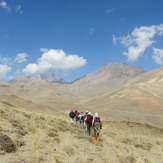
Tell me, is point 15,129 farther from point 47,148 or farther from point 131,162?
point 131,162

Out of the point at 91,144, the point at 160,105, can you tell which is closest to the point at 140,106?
the point at 160,105

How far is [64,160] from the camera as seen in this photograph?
9648 millimetres

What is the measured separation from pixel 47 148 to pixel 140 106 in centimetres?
12976

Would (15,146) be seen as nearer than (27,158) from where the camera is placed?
No

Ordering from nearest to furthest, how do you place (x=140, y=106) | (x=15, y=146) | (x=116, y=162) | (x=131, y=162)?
(x=15, y=146)
(x=116, y=162)
(x=131, y=162)
(x=140, y=106)

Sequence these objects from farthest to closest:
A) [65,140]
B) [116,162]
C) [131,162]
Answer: [65,140] → [131,162] → [116,162]

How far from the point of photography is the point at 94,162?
10.4m

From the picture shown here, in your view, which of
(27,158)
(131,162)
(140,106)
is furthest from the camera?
(140,106)

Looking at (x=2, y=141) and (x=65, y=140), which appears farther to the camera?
(x=65, y=140)

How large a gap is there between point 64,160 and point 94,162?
1.60 metres

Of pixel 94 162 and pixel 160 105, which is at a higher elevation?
pixel 160 105

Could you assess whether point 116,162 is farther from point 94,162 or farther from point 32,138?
point 32,138

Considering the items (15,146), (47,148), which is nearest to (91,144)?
(47,148)

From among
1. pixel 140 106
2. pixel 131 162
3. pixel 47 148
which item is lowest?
pixel 131 162
